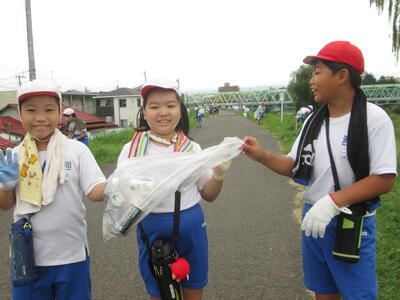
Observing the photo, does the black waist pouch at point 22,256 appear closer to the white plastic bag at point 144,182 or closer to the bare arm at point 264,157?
the white plastic bag at point 144,182

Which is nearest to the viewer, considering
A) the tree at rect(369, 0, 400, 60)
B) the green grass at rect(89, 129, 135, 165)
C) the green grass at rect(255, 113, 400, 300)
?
the green grass at rect(255, 113, 400, 300)

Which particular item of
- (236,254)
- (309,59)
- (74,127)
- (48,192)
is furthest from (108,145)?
(309,59)

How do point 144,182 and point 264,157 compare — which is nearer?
point 144,182

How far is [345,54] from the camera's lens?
1.75 meters

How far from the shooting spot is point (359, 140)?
169cm

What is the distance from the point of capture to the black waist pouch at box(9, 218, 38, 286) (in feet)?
5.45

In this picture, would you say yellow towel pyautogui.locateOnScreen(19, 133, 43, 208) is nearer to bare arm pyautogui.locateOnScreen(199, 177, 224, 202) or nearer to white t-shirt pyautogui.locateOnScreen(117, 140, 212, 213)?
white t-shirt pyautogui.locateOnScreen(117, 140, 212, 213)

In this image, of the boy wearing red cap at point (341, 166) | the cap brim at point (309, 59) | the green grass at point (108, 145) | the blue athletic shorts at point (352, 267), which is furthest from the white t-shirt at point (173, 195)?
the green grass at point (108, 145)

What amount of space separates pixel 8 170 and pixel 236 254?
2.57 metres

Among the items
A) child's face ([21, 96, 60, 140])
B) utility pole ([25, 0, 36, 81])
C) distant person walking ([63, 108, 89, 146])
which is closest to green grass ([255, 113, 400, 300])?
child's face ([21, 96, 60, 140])

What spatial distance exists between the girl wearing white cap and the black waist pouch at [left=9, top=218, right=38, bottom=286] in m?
0.59

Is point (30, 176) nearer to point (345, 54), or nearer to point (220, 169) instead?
point (220, 169)

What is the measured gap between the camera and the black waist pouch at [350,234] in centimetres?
172

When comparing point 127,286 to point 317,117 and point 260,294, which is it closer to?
point 260,294
